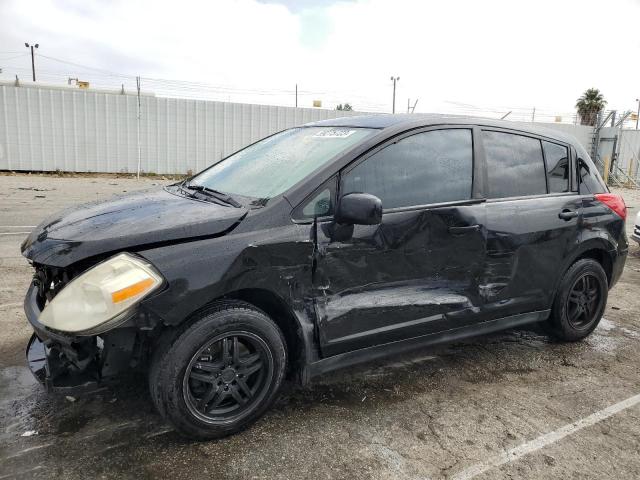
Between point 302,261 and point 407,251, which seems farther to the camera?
point 407,251

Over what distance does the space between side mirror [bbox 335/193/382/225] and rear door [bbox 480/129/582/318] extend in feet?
3.45

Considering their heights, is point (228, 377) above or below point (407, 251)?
below

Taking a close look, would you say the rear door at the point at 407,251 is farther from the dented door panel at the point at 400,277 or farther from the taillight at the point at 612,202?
the taillight at the point at 612,202

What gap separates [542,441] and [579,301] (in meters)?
1.74

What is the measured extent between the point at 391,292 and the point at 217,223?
42.7 inches

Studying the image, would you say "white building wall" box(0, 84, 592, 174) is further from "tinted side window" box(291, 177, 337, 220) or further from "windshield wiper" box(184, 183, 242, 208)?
"tinted side window" box(291, 177, 337, 220)

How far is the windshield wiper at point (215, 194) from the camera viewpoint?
282 centimetres

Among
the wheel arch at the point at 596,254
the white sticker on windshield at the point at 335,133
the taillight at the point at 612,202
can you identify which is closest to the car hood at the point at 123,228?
the white sticker on windshield at the point at 335,133

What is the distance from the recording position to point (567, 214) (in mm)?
3799

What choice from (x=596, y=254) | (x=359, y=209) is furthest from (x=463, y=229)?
(x=596, y=254)

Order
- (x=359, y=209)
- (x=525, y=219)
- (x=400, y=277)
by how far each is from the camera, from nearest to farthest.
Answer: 1. (x=359, y=209)
2. (x=400, y=277)
3. (x=525, y=219)

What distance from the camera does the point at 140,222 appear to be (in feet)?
8.35

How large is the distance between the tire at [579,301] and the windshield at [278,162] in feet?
6.78

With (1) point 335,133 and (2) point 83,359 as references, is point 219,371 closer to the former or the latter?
(2) point 83,359
